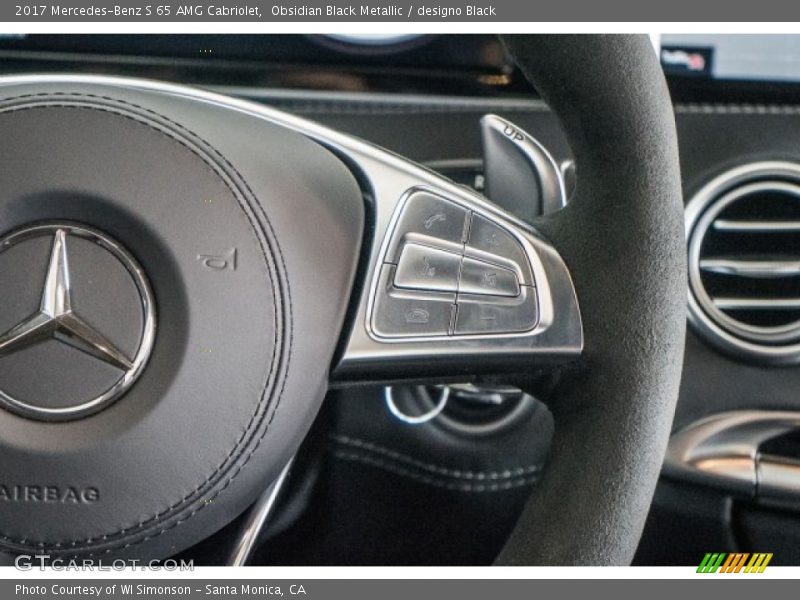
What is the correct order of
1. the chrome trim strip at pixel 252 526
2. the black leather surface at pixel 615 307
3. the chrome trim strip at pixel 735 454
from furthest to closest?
the chrome trim strip at pixel 735 454 < the chrome trim strip at pixel 252 526 < the black leather surface at pixel 615 307

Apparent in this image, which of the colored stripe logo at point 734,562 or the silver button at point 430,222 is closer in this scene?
the silver button at point 430,222

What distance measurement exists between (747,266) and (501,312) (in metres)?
0.36

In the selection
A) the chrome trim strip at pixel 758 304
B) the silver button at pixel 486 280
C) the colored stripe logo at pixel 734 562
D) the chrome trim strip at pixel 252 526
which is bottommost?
the colored stripe logo at pixel 734 562

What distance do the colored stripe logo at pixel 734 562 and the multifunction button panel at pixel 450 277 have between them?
1.37ft

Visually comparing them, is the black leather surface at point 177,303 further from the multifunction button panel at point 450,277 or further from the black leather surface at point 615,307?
the black leather surface at point 615,307

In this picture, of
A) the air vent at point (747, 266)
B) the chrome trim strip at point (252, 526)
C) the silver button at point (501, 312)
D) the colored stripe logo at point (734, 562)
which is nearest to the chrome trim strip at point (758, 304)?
the air vent at point (747, 266)

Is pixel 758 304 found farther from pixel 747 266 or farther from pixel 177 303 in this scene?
pixel 177 303

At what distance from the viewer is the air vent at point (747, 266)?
85 centimetres

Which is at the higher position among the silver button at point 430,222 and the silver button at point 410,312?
the silver button at point 430,222

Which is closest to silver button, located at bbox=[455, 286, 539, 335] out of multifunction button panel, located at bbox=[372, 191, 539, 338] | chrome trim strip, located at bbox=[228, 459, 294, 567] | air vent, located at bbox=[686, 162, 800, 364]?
multifunction button panel, located at bbox=[372, 191, 539, 338]

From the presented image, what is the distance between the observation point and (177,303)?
1.85 ft

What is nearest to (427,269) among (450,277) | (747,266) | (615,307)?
(450,277)

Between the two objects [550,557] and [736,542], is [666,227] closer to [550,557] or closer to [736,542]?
[550,557]

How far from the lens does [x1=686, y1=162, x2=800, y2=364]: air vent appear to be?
0.85 m
